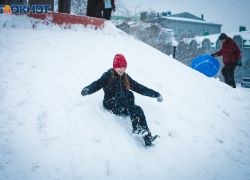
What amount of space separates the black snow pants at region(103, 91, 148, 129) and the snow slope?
0.16m

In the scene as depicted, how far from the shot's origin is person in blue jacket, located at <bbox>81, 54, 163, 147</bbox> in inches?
88.9

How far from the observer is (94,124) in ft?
7.83

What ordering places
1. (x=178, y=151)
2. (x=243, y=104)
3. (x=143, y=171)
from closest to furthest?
(x=143, y=171) < (x=178, y=151) < (x=243, y=104)

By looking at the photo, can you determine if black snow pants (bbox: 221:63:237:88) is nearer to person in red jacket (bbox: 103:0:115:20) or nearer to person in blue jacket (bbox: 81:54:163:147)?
person in blue jacket (bbox: 81:54:163:147)

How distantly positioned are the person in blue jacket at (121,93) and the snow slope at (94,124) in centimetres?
19

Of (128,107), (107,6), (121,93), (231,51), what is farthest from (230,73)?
(107,6)

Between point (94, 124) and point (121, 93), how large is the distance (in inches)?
24.6

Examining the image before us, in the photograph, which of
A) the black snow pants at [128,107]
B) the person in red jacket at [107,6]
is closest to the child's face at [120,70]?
the black snow pants at [128,107]

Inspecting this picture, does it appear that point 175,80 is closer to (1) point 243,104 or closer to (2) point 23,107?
(1) point 243,104

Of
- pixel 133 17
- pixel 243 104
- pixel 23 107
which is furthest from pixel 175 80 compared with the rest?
pixel 133 17

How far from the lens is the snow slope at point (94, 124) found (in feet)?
6.07

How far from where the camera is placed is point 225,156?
236cm

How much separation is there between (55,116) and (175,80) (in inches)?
120

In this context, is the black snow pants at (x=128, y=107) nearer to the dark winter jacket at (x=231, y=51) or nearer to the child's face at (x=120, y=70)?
the child's face at (x=120, y=70)
